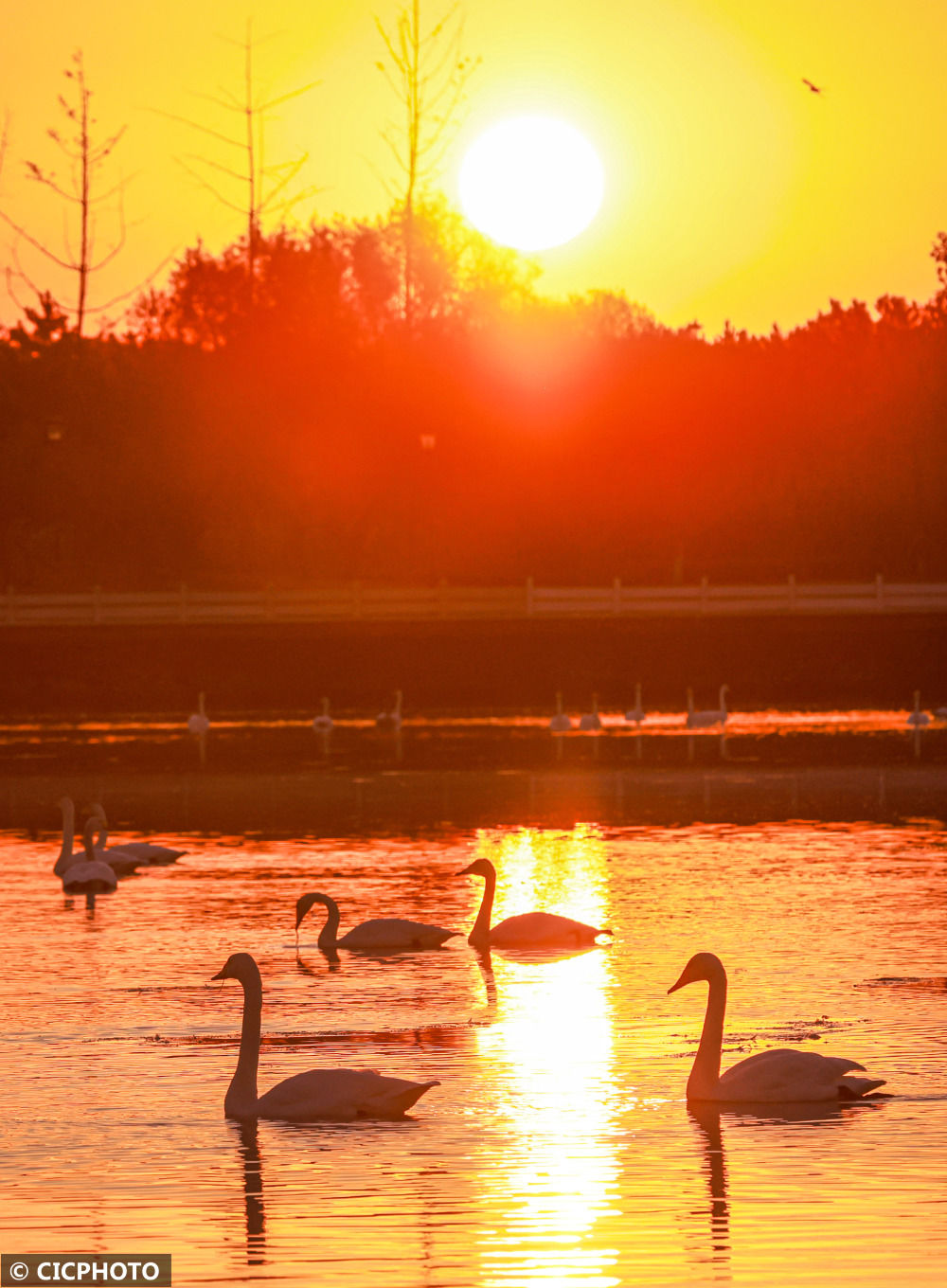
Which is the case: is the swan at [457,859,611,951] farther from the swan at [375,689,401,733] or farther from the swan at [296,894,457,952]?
the swan at [375,689,401,733]

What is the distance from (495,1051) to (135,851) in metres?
12.8

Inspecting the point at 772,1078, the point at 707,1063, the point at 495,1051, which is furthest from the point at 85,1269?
the point at 495,1051

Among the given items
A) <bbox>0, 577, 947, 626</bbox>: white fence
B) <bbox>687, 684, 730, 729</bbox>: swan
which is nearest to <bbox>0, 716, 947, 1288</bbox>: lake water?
<bbox>687, 684, 730, 729</bbox>: swan

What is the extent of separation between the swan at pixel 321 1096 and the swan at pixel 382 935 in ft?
Answer: 22.8

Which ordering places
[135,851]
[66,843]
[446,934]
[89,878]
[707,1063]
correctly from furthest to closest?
[135,851] → [66,843] → [89,878] → [446,934] → [707,1063]

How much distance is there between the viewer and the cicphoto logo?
402 inches

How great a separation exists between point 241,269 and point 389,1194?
83411mm

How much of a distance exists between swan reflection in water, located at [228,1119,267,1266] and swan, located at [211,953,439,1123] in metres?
0.13

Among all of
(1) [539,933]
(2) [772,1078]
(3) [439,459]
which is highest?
(3) [439,459]

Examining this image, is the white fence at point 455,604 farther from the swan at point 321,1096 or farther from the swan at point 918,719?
the swan at point 321,1096

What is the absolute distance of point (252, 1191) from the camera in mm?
11883

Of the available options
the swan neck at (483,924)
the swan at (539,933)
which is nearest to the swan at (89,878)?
the swan neck at (483,924)

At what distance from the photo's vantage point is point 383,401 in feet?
269

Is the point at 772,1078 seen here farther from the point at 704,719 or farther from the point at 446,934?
the point at 704,719
